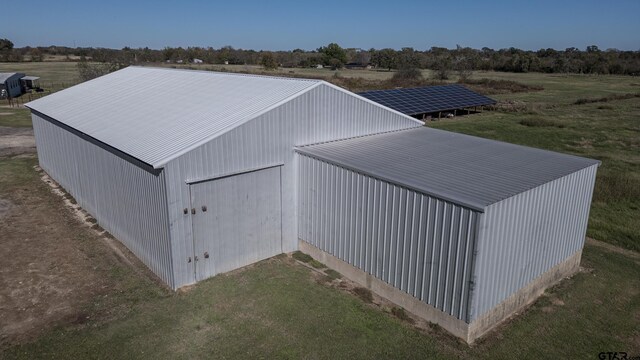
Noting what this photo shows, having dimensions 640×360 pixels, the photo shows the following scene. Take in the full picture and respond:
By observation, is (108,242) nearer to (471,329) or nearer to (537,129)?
(471,329)

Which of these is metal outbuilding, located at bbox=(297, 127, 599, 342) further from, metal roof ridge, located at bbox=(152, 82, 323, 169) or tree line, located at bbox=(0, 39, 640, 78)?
tree line, located at bbox=(0, 39, 640, 78)

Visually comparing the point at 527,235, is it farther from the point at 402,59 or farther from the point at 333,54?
the point at 333,54

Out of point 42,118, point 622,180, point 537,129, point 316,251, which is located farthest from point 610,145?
point 42,118

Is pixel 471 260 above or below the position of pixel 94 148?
below

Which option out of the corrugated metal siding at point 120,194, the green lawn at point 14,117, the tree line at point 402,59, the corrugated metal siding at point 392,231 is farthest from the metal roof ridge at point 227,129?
the tree line at point 402,59

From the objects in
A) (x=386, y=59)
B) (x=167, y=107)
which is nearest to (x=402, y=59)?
(x=386, y=59)

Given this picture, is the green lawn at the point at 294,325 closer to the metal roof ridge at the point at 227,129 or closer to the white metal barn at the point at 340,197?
the white metal barn at the point at 340,197

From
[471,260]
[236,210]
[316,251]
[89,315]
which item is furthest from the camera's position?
[316,251]

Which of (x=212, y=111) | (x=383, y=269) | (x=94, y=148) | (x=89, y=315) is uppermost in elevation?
(x=212, y=111)
